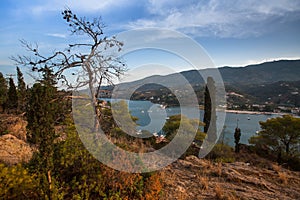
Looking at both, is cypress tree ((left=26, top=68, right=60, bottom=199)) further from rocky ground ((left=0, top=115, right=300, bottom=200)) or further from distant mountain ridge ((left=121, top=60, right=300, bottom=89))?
distant mountain ridge ((left=121, top=60, right=300, bottom=89))

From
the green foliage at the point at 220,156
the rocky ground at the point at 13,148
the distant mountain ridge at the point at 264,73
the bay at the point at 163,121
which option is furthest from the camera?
the distant mountain ridge at the point at 264,73

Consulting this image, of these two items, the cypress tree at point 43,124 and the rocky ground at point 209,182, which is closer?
the cypress tree at point 43,124

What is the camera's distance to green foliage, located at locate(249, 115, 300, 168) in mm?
24031

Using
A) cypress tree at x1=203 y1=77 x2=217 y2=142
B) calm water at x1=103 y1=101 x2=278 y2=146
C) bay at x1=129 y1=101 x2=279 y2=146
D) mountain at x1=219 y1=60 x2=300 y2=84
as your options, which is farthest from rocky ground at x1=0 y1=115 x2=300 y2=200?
mountain at x1=219 y1=60 x2=300 y2=84

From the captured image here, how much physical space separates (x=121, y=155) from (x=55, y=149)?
1.37m

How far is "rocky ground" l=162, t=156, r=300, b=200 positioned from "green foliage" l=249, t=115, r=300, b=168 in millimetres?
20370

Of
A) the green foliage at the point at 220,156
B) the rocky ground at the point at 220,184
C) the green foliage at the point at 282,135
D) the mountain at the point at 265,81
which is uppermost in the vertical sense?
the mountain at the point at 265,81

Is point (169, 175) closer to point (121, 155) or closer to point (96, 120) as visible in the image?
point (121, 155)

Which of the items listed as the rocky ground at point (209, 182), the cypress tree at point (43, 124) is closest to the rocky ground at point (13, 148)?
the rocky ground at point (209, 182)

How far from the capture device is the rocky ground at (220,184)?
4379mm

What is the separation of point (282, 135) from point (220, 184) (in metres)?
25.2

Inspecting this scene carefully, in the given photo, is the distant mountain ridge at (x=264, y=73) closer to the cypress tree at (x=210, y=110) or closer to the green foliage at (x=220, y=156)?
the cypress tree at (x=210, y=110)

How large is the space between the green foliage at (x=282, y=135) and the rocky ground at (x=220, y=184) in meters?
20.4

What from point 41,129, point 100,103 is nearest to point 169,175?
point 100,103
